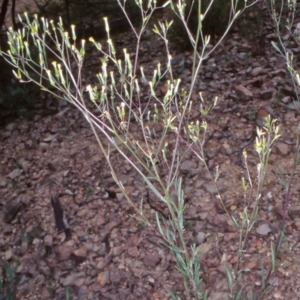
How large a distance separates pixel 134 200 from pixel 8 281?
886 mm

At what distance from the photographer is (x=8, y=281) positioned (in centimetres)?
308

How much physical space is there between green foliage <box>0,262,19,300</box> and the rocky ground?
0.07 m

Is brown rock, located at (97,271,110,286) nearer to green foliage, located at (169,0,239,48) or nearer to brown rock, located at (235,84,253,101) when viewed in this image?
brown rock, located at (235,84,253,101)

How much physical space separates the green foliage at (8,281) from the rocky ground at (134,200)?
0.07 metres

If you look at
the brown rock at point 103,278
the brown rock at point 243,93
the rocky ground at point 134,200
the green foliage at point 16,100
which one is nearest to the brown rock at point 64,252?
the rocky ground at point 134,200

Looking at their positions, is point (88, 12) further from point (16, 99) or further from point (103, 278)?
point (103, 278)

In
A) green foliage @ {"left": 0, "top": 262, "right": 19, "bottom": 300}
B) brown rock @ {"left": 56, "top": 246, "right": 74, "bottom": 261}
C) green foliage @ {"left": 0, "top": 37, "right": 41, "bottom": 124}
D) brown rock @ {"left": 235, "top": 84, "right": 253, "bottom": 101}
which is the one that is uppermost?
green foliage @ {"left": 0, "top": 37, "right": 41, "bottom": 124}

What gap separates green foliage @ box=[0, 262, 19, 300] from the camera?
291 centimetres

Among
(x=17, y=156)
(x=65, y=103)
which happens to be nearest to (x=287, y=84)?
(x=65, y=103)

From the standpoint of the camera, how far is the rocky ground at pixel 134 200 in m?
3.11

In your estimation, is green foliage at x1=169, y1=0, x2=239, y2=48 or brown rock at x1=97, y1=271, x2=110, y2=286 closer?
brown rock at x1=97, y1=271, x2=110, y2=286

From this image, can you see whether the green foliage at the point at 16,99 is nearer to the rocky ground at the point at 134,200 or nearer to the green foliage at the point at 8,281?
the rocky ground at the point at 134,200

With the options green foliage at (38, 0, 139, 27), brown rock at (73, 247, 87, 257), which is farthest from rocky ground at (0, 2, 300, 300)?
green foliage at (38, 0, 139, 27)

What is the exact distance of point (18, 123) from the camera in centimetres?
444
